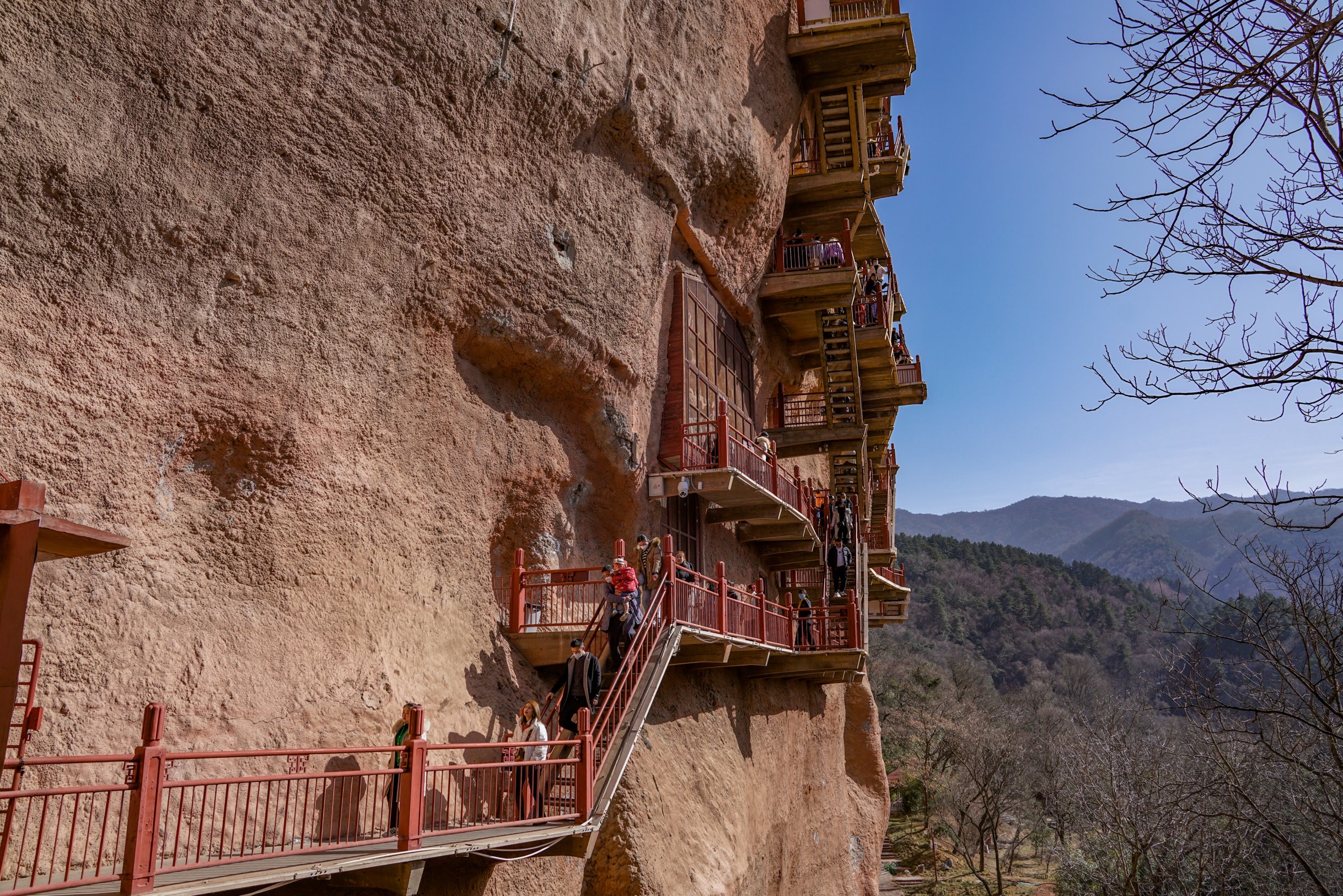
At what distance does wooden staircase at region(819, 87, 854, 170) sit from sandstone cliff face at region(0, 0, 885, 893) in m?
5.98

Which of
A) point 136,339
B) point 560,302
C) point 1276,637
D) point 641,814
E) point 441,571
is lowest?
point 641,814

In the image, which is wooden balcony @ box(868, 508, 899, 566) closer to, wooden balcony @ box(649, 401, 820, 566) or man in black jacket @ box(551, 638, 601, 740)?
wooden balcony @ box(649, 401, 820, 566)

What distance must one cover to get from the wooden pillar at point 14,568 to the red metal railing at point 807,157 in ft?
64.8

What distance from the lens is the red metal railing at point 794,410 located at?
2439cm

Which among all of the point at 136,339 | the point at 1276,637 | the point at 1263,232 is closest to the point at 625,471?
the point at 136,339

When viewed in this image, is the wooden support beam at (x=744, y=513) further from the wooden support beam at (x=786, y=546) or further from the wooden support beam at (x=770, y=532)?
the wooden support beam at (x=786, y=546)

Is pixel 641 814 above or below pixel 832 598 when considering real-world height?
below

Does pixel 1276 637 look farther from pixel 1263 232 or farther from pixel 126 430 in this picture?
pixel 126 430

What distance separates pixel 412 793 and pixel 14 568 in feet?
12.3

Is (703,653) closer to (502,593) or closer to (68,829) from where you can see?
(502,593)

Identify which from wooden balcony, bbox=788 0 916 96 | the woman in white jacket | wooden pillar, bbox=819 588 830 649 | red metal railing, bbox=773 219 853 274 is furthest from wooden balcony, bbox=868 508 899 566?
the woman in white jacket

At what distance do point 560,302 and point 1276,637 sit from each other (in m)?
9.92

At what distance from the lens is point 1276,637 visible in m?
10.6

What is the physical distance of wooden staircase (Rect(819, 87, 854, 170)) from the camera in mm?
23016
